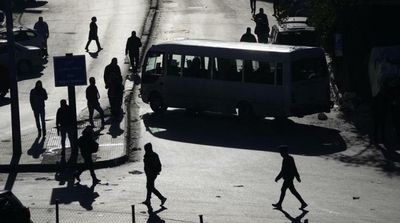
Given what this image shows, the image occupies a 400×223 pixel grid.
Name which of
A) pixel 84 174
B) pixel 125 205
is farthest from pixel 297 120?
pixel 125 205

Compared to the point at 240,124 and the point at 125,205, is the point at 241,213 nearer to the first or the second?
the point at 125,205

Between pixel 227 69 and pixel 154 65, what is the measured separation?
119 inches

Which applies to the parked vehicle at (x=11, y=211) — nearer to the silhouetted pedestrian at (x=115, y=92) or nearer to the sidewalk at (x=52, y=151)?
the sidewalk at (x=52, y=151)

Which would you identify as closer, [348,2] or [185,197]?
[185,197]

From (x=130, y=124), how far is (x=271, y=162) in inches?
269

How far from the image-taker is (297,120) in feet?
112

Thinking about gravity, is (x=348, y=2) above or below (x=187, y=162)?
above

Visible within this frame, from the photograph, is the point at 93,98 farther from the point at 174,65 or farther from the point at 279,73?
the point at 279,73

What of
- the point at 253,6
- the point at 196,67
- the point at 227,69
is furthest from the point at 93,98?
the point at 253,6

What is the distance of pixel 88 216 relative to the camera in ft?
73.6

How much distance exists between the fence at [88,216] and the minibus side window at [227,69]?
35.7ft

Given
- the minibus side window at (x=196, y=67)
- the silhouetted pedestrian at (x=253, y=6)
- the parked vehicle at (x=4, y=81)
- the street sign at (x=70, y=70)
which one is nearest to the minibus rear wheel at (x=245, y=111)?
the minibus side window at (x=196, y=67)

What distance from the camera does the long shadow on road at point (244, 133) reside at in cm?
3038

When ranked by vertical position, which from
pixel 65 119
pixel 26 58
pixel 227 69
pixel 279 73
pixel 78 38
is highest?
pixel 279 73
